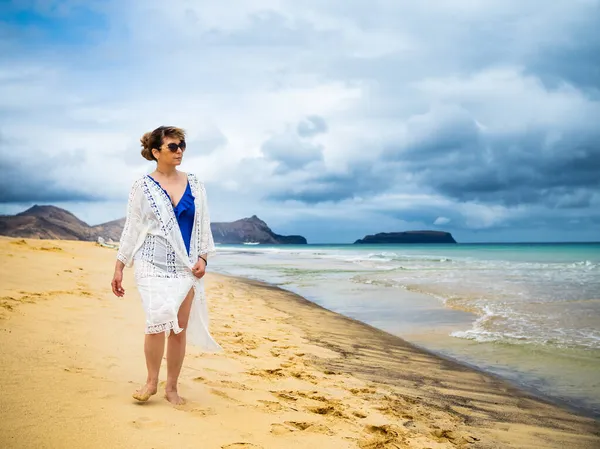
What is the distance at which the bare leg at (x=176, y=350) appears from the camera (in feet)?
11.0

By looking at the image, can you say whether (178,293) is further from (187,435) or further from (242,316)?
(242,316)

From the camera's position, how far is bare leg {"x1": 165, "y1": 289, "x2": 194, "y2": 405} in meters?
3.35

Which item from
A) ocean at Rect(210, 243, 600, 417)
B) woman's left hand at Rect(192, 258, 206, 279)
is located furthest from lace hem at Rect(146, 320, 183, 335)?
ocean at Rect(210, 243, 600, 417)

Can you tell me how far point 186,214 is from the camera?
3.40 meters

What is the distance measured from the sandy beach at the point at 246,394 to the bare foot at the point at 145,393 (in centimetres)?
5

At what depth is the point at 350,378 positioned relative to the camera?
191 inches

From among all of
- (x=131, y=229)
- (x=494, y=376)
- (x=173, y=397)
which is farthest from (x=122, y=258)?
(x=494, y=376)

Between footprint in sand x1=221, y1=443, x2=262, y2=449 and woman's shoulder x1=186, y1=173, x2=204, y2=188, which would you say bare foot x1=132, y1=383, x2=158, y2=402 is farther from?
woman's shoulder x1=186, y1=173, x2=204, y2=188

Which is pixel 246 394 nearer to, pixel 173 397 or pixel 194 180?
pixel 173 397

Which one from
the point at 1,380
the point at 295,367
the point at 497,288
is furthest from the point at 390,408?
the point at 497,288

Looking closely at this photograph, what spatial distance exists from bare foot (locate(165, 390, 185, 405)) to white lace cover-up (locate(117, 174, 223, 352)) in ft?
1.60

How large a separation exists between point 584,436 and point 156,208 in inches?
154

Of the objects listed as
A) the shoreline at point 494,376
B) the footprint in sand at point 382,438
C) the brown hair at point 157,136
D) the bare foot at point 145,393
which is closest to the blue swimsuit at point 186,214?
the brown hair at point 157,136

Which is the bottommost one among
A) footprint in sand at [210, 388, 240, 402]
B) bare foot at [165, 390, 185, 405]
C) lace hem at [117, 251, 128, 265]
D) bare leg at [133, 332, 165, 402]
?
footprint in sand at [210, 388, 240, 402]
